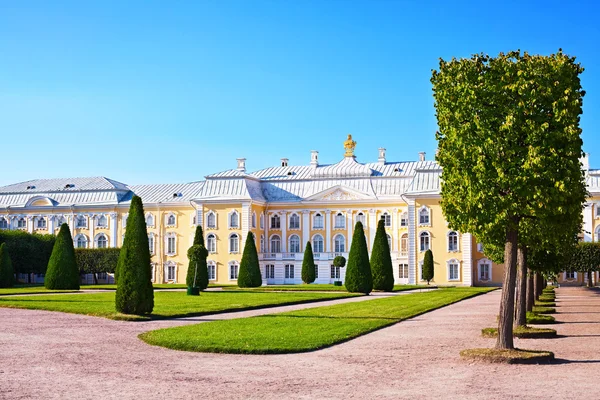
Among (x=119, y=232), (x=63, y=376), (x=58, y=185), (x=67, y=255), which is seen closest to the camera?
(x=63, y=376)

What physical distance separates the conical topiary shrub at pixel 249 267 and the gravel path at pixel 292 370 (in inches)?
1258

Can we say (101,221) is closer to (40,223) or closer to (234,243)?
(40,223)

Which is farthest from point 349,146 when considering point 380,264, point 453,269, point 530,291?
point 530,291

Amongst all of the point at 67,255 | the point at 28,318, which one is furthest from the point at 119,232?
the point at 28,318

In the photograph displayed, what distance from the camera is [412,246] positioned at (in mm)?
63969

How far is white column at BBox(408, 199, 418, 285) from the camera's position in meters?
63.5

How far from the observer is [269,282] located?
222ft

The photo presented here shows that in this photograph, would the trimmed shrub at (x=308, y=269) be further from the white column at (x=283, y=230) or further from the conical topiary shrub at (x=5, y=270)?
the conical topiary shrub at (x=5, y=270)

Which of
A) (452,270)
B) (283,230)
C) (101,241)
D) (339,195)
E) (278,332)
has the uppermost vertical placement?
(339,195)

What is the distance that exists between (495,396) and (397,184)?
58.4 metres

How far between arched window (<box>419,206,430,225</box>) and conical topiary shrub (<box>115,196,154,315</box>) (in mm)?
42717

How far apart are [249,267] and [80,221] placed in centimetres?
2805

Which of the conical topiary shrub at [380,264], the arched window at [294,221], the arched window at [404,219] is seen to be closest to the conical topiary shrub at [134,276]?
the conical topiary shrub at [380,264]

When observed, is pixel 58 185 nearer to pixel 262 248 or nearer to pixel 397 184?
pixel 262 248
